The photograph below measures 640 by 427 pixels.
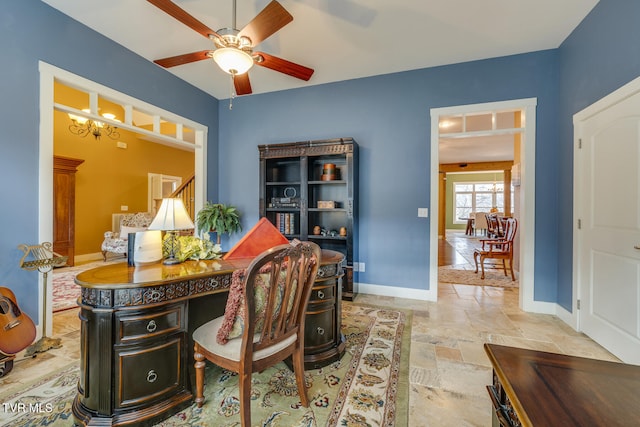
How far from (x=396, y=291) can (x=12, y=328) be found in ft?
12.0

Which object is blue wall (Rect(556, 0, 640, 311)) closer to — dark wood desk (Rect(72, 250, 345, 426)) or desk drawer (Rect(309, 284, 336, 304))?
desk drawer (Rect(309, 284, 336, 304))

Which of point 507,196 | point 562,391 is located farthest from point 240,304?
point 507,196

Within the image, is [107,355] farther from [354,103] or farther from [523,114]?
[523,114]

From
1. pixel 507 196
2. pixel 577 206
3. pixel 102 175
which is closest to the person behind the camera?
pixel 577 206

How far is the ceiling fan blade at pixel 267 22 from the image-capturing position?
180 cm

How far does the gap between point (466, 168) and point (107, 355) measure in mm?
10986

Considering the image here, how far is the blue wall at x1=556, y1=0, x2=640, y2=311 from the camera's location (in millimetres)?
2102

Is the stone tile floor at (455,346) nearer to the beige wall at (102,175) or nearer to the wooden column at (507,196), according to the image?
the beige wall at (102,175)

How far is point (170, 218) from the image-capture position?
1888 mm

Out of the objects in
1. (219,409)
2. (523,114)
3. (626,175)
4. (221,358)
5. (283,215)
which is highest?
(523,114)

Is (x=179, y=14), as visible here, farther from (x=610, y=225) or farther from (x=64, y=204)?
(x=64, y=204)

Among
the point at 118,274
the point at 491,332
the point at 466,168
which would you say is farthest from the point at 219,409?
the point at 466,168

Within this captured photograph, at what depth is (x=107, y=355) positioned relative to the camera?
140cm

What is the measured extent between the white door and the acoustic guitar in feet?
14.6
